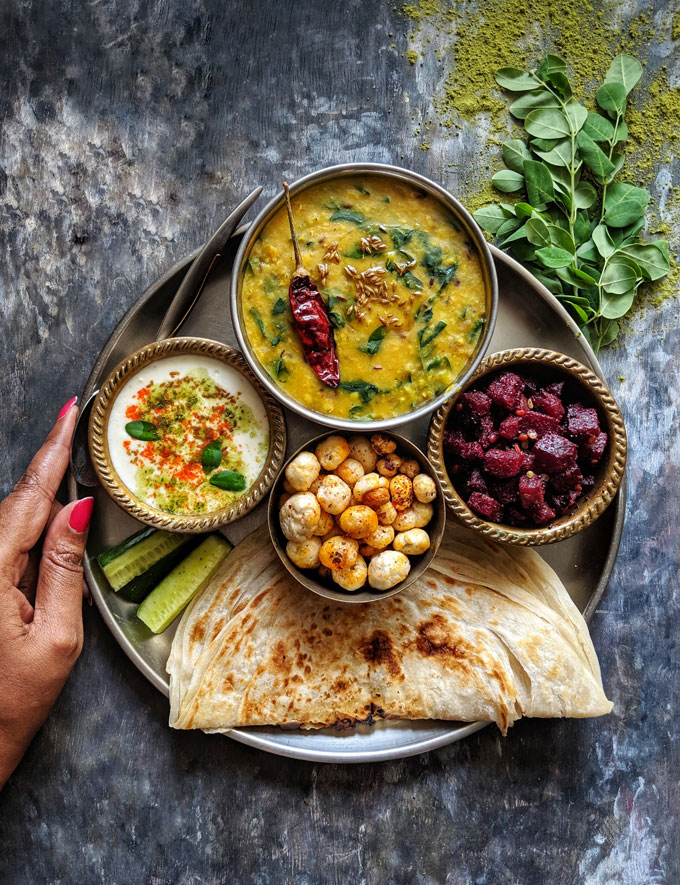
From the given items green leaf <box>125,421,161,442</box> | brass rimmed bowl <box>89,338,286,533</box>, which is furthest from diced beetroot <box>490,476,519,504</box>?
green leaf <box>125,421,161,442</box>

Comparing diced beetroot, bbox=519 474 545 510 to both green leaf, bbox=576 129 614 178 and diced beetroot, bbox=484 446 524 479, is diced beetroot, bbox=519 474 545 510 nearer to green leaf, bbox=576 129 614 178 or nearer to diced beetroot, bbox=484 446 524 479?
diced beetroot, bbox=484 446 524 479

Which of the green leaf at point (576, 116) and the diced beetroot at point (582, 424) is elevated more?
the green leaf at point (576, 116)

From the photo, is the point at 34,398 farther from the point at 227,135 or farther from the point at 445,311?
the point at 445,311

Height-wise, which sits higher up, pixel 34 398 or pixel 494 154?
pixel 494 154

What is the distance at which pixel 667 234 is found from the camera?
307cm

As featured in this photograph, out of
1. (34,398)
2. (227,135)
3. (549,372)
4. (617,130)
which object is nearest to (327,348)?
(549,372)

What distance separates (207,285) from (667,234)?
6.79 ft

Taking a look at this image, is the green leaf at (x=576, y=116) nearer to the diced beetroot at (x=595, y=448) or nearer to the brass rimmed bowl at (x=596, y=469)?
the brass rimmed bowl at (x=596, y=469)

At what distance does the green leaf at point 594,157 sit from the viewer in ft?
9.73

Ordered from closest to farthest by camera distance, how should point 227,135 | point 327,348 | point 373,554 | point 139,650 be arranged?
point 327,348 < point 373,554 < point 139,650 < point 227,135

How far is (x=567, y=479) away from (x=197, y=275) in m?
1.67

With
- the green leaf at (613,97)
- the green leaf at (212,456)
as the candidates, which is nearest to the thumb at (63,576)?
the green leaf at (212,456)

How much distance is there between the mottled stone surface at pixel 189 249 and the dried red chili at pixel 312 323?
2.64ft

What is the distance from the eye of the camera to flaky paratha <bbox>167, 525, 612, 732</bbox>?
2699mm
